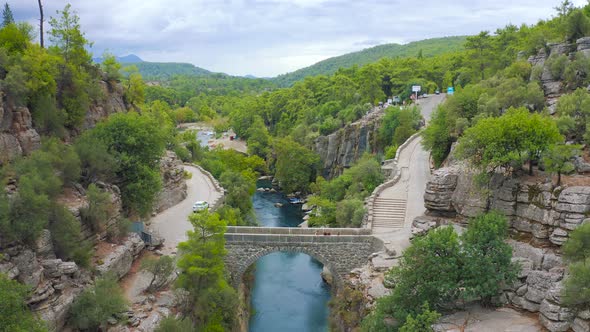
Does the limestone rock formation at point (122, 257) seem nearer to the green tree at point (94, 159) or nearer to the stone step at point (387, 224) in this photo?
the green tree at point (94, 159)

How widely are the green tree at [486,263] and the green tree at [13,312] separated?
54.9ft

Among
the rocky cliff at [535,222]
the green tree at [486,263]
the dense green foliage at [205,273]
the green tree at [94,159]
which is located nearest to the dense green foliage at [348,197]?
the rocky cliff at [535,222]

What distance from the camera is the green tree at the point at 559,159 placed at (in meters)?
→ 23.3

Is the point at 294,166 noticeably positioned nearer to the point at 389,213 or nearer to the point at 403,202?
the point at 403,202

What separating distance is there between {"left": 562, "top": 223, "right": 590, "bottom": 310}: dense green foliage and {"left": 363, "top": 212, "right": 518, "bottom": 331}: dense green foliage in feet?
8.07

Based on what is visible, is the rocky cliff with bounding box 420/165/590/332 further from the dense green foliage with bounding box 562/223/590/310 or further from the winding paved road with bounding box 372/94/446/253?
the winding paved road with bounding box 372/94/446/253

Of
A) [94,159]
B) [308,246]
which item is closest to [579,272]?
[308,246]

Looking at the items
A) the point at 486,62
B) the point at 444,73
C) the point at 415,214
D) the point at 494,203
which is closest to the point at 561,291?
the point at 494,203

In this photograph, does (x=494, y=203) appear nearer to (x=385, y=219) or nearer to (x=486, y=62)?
(x=385, y=219)

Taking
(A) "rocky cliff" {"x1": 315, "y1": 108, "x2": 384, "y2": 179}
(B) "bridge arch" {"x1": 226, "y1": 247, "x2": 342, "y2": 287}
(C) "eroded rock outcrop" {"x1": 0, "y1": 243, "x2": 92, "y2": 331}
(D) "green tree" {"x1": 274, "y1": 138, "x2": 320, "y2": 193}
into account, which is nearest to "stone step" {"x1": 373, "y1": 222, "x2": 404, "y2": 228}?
(B) "bridge arch" {"x1": 226, "y1": 247, "x2": 342, "y2": 287}

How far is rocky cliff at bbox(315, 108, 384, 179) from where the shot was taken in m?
58.6

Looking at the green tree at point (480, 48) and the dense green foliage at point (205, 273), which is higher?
the green tree at point (480, 48)

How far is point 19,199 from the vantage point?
878 inches

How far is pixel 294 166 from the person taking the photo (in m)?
66.1
